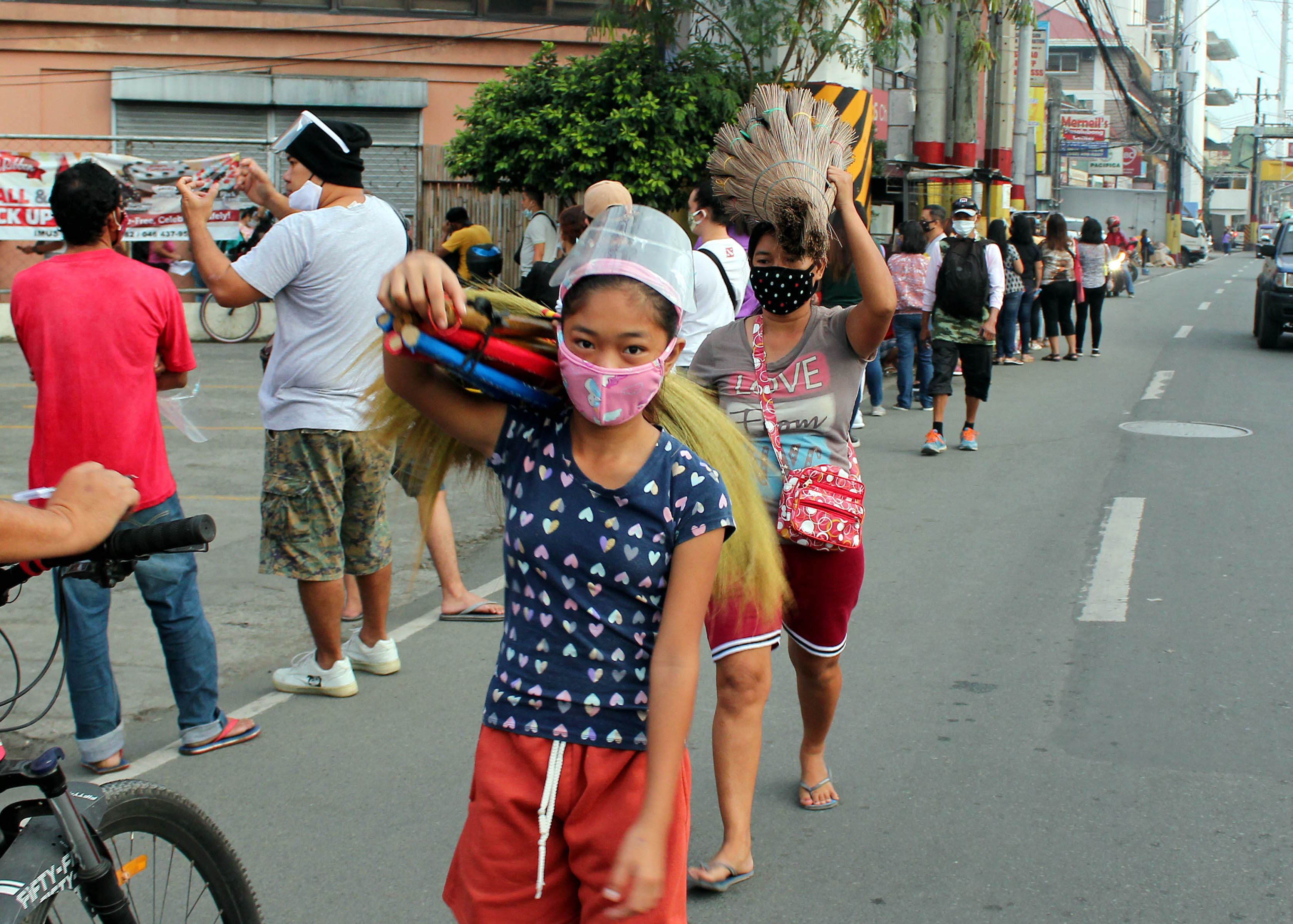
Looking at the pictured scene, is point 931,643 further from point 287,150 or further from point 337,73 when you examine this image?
point 337,73

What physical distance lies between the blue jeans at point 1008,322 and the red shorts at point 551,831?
13.6 metres

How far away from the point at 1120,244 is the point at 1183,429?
19.2 m

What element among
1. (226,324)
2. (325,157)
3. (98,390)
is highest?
(325,157)

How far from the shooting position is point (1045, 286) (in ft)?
50.8

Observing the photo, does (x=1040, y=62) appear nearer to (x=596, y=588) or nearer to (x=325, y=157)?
(x=325, y=157)

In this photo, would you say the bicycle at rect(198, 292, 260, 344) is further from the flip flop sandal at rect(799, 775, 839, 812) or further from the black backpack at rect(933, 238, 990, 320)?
the flip flop sandal at rect(799, 775, 839, 812)

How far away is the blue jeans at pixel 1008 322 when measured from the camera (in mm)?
15055

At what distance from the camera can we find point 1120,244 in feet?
92.7

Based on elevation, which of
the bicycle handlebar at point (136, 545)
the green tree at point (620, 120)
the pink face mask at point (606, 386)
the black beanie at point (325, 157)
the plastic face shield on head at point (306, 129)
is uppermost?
the green tree at point (620, 120)

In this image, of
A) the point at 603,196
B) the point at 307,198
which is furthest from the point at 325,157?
the point at 603,196

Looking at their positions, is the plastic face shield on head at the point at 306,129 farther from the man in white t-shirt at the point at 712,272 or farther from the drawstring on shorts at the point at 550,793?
the drawstring on shorts at the point at 550,793

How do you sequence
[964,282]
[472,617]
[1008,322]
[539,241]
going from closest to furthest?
[472,617] → [964,282] → [539,241] → [1008,322]

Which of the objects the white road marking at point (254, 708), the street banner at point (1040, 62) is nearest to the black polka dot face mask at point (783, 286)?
the white road marking at point (254, 708)

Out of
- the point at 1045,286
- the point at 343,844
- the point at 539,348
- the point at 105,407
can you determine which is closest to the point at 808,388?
the point at 539,348
